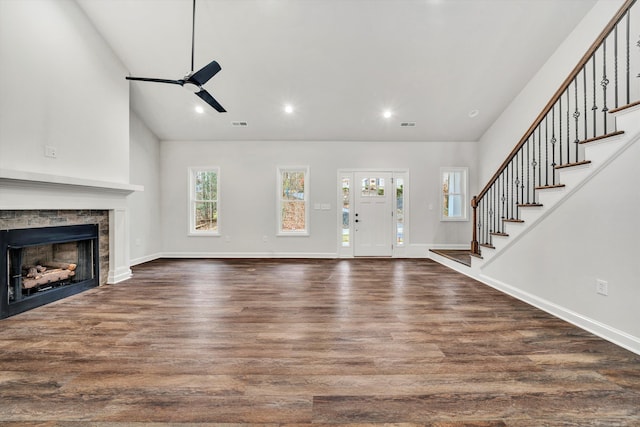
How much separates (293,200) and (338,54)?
3.17m

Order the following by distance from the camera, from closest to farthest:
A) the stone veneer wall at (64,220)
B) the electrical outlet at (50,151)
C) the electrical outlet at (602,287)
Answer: the electrical outlet at (602,287)
the stone veneer wall at (64,220)
the electrical outlet at (50,151)

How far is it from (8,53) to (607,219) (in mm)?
5911

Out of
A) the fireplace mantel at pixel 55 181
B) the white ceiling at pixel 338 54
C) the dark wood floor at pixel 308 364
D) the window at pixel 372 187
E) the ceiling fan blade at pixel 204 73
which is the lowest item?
the dark wood floor at pixel 308 364

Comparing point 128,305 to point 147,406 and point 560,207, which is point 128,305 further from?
point 560,207

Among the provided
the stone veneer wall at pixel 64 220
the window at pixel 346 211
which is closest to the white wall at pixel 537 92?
the window at pixel 346 211

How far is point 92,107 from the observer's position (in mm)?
3770

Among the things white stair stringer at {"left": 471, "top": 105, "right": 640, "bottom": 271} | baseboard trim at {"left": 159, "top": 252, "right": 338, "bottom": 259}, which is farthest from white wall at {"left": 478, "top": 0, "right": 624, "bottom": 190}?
baseboard trim at {"left": 159, "top": 252, "right": 338, "bottom": 259}

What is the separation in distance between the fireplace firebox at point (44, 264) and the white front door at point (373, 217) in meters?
4.74

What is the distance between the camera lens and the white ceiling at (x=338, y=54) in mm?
3625

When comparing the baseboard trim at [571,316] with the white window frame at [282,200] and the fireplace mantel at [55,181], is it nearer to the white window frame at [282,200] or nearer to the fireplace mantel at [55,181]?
the white window frame at [282,200]

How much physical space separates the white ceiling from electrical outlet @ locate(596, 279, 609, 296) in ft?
11.3

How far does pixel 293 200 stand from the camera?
637 centimetres

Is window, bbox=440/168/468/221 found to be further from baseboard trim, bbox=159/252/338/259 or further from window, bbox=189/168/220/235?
window, bbox=189/168/220/235

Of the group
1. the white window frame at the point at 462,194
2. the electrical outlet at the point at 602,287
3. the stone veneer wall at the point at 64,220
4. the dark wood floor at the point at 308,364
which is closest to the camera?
the dark wood floor at the point at 308,364
